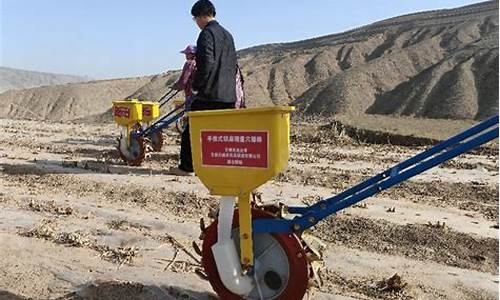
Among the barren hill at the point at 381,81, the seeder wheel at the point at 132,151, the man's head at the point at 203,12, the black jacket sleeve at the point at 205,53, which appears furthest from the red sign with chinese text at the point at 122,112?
the barren hill at the point at 381,81

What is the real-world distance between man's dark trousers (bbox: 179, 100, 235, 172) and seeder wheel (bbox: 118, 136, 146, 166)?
1.50 meters

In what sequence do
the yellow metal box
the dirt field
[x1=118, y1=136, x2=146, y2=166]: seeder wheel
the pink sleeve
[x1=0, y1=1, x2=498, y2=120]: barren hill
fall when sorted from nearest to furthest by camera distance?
1. the dirt field
2. the pink sleeve
3. [x1=118, y1=136, x2=146, y2=166]: seeder wheel
4. the yellow metal box
5. [x1=0, y1=1, x2=498, y2=120]: barren hill

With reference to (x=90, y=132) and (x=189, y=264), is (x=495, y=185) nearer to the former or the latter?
(x=189, y=264)

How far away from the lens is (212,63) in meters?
4.95

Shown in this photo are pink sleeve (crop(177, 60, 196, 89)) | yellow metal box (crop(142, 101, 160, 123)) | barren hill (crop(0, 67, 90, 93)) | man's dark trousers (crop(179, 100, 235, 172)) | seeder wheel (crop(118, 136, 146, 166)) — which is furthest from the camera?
barren hill (crop(0, 67, 90, 93))

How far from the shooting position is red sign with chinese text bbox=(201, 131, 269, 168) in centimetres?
264

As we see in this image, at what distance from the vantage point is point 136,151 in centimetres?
823

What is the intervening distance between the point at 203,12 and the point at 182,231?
1817 millimetres

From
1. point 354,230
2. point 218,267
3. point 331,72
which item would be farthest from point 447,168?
point 331,72

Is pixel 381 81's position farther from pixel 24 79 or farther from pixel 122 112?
pixel 24 79

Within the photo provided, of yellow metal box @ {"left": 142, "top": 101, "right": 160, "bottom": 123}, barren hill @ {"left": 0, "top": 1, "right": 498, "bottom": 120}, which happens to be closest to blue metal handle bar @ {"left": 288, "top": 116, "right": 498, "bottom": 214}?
yellow metal box @ {"left": 142, "top": 101, "right": 160, "bottom": 123}

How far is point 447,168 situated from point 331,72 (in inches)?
→ 1397

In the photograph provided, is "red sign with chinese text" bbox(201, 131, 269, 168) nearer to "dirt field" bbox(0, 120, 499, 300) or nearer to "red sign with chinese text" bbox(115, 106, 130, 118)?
"dirt field" bbox(0, 120, 499, 300)

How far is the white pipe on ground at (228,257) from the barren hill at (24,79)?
454 feet
